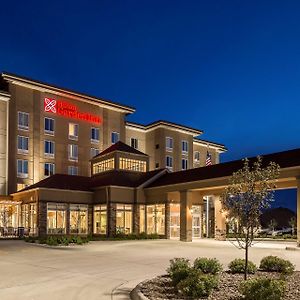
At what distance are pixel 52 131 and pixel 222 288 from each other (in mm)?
45632

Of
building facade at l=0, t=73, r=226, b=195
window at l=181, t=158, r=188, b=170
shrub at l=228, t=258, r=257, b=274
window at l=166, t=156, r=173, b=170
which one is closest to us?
shrub at l=228, t=258, r=257, b=274

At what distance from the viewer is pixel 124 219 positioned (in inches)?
1668

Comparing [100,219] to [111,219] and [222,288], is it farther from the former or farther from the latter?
[222,288]

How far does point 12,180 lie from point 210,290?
43.0 metres

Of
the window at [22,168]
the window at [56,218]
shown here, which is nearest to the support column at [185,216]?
the window at [56,218]

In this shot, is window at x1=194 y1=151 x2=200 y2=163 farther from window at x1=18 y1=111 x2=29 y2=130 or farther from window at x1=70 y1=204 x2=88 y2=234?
window at x1=70 y1=204 x2=88 y2=234

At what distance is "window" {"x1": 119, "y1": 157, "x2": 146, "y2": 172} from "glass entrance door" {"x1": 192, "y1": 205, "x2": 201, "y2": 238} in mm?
8474

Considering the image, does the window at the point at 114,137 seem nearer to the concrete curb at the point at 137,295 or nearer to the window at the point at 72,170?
the window at the point at 72,170

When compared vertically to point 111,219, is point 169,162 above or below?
above

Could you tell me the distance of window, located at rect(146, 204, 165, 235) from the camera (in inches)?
1640

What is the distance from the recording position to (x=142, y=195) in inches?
1702

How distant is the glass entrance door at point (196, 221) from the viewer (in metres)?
43.1

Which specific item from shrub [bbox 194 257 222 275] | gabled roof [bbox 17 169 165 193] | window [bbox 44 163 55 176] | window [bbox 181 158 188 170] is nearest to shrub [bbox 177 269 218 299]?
shrub [bbox 194 257 222 275]

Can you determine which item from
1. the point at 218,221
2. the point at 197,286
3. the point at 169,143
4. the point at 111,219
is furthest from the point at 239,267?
the point at 169,143
